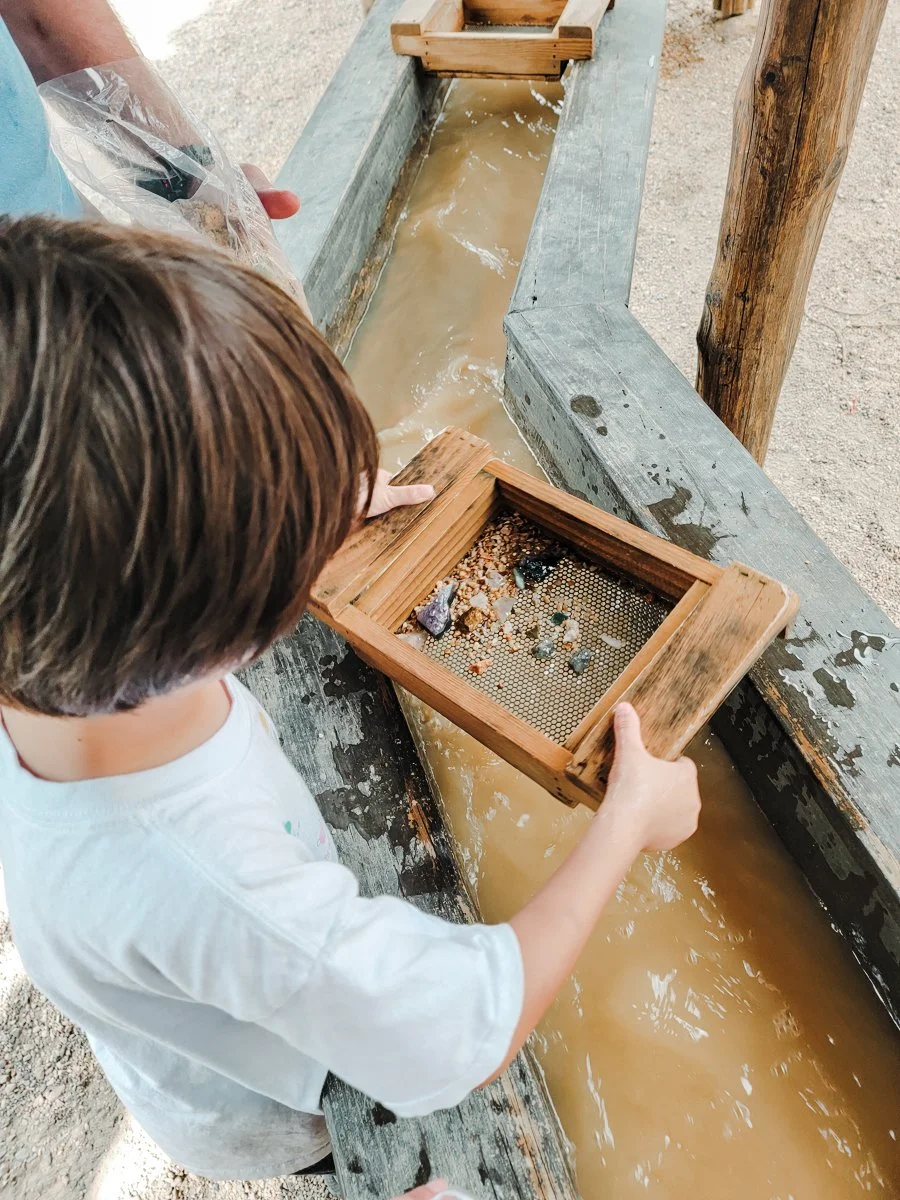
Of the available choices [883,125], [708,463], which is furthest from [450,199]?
[883,125]

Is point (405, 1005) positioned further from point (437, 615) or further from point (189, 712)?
point (437, 615)

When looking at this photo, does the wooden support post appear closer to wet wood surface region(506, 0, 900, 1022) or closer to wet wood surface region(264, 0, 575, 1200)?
wet wood surface region(506, 0, 900, 1022)

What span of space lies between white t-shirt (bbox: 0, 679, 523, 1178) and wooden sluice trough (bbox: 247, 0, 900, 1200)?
0.38 m

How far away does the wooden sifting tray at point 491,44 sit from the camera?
8.74 feet

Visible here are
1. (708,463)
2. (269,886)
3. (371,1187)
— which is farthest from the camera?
(708,463)

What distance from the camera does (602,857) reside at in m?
0.91

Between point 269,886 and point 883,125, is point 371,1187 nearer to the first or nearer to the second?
point 269,886

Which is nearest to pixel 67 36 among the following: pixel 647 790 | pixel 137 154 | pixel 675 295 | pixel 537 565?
pixel 137 154

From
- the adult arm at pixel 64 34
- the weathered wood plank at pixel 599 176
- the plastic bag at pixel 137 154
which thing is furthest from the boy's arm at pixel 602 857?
the adult arm at pixel 64 34

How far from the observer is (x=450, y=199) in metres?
2.64

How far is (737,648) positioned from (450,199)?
214 centimetres

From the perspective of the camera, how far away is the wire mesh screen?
1.18 metres

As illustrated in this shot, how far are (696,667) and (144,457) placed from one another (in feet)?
2.50

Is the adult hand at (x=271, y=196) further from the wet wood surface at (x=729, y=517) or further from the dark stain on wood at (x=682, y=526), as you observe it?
the dark stain on wood at (x=682, y=526)
